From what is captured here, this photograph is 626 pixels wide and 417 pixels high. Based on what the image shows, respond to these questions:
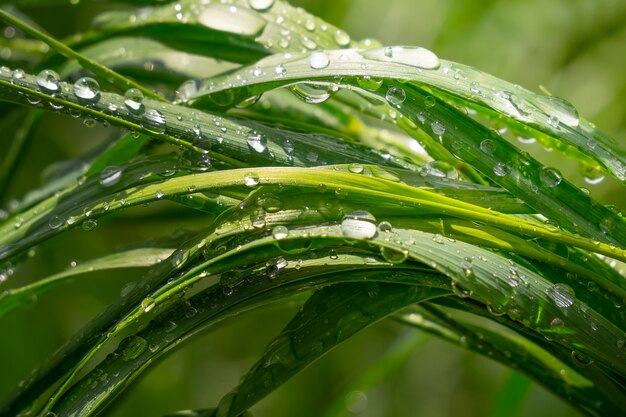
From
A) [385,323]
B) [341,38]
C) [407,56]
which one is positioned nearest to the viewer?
[407,56]

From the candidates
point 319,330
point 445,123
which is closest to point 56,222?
point 319,330

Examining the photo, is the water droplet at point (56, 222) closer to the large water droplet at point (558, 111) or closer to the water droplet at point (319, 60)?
the water droplet at point (319, 60)

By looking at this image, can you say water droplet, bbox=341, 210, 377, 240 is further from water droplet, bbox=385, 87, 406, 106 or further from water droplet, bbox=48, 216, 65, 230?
water droplet, bbox=48, 216, 65, 230

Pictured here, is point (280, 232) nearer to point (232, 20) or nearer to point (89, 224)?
point (89, 224)

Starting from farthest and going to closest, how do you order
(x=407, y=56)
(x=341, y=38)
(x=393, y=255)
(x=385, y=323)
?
(x=385, y=323) < (x=341, y=38) < (x=407, y=56) < (x=393, y=255)

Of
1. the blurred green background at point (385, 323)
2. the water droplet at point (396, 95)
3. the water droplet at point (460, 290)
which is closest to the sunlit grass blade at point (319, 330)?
the water droplet at point (460, 290)

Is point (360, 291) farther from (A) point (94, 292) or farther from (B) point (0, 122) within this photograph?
(A) point (94, 292)
